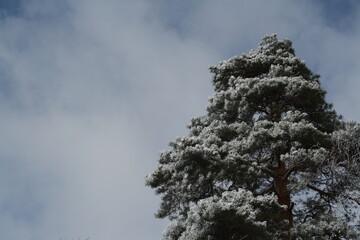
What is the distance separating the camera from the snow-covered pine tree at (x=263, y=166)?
9.02m

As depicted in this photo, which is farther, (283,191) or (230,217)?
(283,191)

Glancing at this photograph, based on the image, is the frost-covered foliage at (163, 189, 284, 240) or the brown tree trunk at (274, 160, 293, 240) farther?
the brown tree trunk at (274, 160, 293, 240)

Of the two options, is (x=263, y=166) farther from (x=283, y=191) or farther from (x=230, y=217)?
(x=230, y=217)

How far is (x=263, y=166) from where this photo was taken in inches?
438

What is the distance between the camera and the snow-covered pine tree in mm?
9023

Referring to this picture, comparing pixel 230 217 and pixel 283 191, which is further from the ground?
pixel 283 191

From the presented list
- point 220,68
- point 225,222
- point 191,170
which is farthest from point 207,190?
point 220,68

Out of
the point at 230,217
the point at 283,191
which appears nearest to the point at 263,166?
the point at 283,191

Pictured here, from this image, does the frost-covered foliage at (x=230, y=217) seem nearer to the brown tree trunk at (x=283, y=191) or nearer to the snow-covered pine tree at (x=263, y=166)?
the snow-covered pine tree at (x=263, y=166)

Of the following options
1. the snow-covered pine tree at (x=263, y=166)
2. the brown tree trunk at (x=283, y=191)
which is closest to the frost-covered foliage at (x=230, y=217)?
the snow-covered pine tree at (x=263, y=166)

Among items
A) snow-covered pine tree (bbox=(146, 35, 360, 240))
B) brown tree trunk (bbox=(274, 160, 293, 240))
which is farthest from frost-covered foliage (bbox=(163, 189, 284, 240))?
brown tree trunk (bbox=(274, 160, 293, 240))

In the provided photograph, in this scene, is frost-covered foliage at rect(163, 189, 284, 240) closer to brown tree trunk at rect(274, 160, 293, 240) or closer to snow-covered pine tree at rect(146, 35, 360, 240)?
snow-covered pine tree at rect(146, 35, 360, 240)

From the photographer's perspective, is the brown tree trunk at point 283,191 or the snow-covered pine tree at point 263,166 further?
the brown tree trunk at point 283,191

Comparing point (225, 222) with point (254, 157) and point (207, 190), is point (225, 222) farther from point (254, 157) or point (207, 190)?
point (254, 157)
